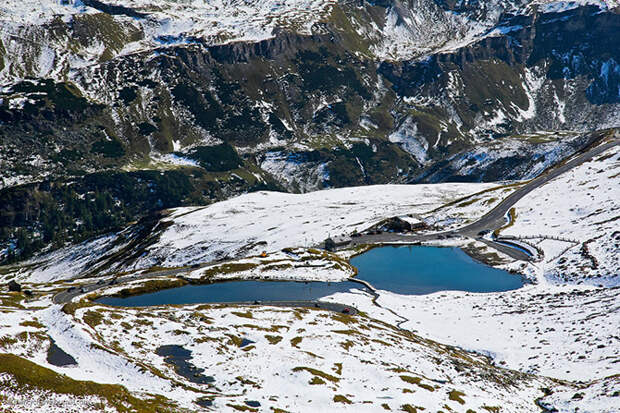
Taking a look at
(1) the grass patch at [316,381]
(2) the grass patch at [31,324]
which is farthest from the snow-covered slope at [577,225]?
(2) the grass patch at [31,324]

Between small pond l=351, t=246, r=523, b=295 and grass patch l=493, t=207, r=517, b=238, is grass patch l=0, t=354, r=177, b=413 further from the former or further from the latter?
grass patch l=493, t=207, r=517, b=238

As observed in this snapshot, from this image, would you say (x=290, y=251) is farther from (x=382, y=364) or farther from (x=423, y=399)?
(x=423, y=399)

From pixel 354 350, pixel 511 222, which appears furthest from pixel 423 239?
pixel 354 350

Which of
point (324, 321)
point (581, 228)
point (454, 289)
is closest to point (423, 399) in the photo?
point (324, 321)

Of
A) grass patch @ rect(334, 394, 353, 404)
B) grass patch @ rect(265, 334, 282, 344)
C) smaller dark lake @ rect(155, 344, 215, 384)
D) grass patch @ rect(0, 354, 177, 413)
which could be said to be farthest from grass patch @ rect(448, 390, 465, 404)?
grass patch @ rect(0, 354, 177, 413)

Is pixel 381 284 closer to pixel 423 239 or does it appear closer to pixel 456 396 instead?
pixel 423 239
